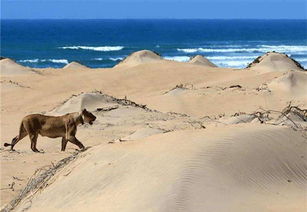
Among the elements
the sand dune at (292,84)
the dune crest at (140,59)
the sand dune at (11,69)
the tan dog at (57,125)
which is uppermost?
the tan dog at (57,125)

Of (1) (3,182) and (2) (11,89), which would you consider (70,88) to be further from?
(1) (3,182)

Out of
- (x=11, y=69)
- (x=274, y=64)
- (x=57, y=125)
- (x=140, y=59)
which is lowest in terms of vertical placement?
(x=11, y=69)

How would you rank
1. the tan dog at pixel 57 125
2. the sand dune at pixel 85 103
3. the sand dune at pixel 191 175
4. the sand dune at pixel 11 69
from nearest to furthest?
the sand dune at pixel 191 175 → the tan dog at pixel 57 125 → the sand dune at pixel 85 103 → the sand dune at pixel 11 69

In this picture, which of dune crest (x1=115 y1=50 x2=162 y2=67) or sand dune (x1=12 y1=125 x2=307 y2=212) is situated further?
dune crest (x1=115 y1=50 x2=162 y2=67)

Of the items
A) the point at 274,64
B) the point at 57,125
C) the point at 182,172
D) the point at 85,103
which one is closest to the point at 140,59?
the point at 274,64

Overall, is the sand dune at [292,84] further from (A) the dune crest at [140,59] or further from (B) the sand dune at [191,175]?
(B) the sand dune at [191,175]

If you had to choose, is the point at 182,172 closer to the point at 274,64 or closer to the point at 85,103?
the point at 85,103

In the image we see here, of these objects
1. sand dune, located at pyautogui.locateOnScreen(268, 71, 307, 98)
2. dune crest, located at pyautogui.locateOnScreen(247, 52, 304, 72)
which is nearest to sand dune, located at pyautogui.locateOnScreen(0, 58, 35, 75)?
dune crest, located at pyautogui.locateOnScreen(247, 52, 304, 72)

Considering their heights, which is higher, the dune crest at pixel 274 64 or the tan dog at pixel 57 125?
the tan dog at pixel 57 125

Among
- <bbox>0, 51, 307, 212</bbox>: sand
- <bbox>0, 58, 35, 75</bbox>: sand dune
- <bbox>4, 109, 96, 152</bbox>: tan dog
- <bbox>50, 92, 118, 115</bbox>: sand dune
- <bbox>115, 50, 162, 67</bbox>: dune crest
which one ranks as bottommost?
<bbox>0, 58, 35, 75</bbox>: sand dune

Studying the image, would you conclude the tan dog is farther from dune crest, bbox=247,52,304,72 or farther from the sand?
dune crest, bbox=247,52,304,72

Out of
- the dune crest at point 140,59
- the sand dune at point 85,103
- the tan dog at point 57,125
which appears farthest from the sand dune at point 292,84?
the tan dog at point 57,125

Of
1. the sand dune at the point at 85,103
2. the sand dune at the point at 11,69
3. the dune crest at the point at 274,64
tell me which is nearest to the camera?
the sand dune at the point at 85,103

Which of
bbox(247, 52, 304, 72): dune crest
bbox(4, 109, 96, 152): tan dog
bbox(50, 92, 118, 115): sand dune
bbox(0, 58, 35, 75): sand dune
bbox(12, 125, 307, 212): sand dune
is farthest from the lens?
bbox(0, 58, 35, 75): sand dune
